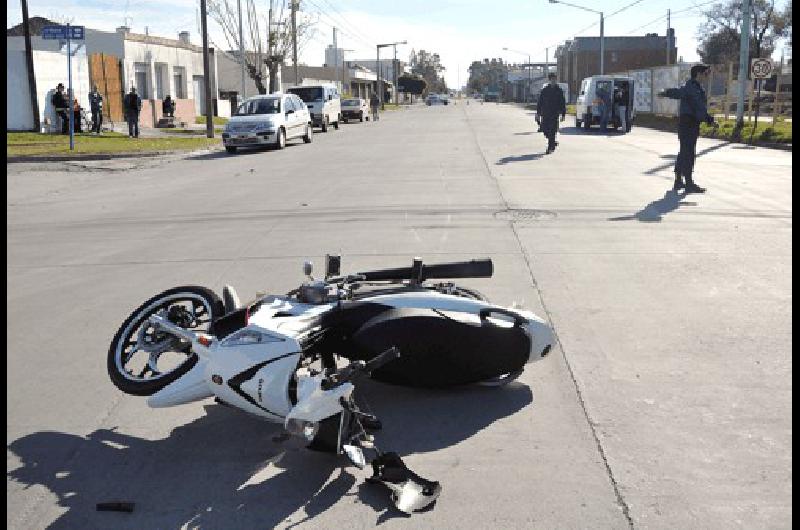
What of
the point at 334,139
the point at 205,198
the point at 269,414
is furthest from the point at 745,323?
the point at 334,139

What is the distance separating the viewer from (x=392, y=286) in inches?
185

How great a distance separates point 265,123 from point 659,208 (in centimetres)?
1657

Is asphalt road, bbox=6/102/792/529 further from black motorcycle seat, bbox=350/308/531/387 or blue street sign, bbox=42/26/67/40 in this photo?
blue street sign, bbox=42/26/67/40

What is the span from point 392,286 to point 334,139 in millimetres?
27449

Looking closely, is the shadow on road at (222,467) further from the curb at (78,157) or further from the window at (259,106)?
the window at (259,106)

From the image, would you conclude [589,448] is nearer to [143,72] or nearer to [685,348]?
[685,348]

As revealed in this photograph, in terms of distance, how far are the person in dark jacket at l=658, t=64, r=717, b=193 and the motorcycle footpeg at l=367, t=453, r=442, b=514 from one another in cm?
1041

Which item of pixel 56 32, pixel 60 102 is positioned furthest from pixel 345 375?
pixel 60 102

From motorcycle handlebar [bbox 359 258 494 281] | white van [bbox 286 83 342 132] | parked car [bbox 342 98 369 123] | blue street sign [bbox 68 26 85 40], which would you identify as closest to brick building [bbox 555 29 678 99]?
parked car [bbox 342 98 369 123]

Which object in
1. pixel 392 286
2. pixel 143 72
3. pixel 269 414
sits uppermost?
pixel 143 72

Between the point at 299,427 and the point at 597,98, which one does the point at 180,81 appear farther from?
the point at 299,427

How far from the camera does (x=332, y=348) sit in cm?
423

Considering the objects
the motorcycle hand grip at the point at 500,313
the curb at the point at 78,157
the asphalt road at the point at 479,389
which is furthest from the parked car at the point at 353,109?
the motorcycle hand grip at the point at 500,313

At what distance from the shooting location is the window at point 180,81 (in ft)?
149
